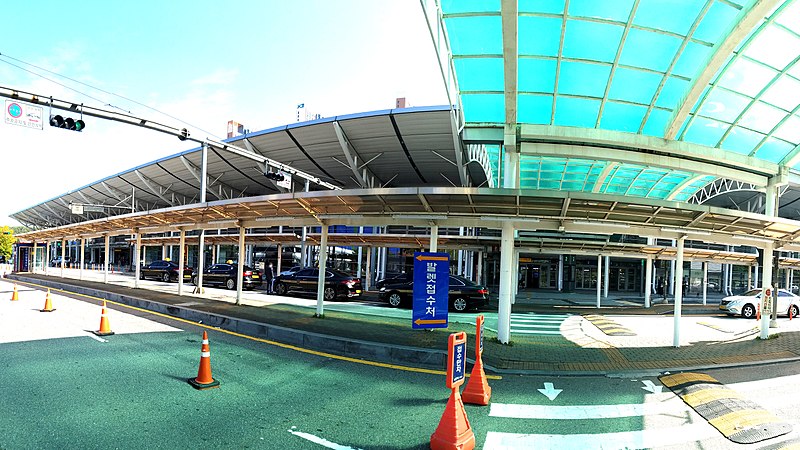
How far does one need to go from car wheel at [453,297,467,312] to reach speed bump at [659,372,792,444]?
407 inches

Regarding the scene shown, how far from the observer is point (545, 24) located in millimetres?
9789

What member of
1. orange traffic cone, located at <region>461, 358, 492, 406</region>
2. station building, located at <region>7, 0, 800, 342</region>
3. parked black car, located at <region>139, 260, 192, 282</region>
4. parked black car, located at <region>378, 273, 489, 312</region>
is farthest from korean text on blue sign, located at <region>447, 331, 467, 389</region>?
parked black car, located at <region>139, 260, 192, 282</region>

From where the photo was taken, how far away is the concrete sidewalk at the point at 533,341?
8.36 metres

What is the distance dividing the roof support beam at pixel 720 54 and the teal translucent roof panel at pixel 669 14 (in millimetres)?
880

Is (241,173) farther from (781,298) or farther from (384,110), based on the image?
(781,298)

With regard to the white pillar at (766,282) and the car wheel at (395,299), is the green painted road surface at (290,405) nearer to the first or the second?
the white pillar at (766,282)

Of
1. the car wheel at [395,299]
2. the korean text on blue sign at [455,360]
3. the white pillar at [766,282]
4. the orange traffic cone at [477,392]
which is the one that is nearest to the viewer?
the korean text on blue sign at [455,360]

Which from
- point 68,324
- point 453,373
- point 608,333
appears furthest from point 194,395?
point 608,333

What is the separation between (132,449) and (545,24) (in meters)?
11.2

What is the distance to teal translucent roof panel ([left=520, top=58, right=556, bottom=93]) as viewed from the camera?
11.0m

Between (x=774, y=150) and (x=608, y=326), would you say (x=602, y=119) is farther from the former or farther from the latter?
(x=608, y=326)

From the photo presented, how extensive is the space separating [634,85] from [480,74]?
440 cm

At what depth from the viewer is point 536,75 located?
11422 millimetres

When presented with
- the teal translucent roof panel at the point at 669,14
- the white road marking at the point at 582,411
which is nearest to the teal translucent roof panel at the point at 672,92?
the teal translucent roof panel at the point at 669,14
